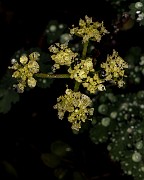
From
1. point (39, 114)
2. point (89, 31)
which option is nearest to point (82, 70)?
point (89, 31)

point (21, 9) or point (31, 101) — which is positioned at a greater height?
point (21, 9)

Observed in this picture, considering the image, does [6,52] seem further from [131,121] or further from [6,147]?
[131,121]

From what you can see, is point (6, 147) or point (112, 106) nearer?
point (112, 106)

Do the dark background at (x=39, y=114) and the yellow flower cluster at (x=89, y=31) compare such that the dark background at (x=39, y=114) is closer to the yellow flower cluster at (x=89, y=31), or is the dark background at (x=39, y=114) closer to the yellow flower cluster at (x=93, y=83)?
the yellow flower cluster at (x=89, y=31)

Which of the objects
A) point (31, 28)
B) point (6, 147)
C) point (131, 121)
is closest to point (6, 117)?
point (6, 147)

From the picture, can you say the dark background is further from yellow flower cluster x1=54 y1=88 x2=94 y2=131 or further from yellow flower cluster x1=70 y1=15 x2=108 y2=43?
yellow flower cluster x1=54 y1=88 x2=94 y2=131

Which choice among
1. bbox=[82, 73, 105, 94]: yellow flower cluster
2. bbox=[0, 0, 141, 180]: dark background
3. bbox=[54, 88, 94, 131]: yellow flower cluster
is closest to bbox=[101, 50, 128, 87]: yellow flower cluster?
bbox=[82, 73, 105, 94]: yellow flower cluster
